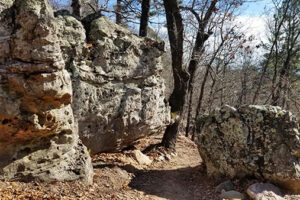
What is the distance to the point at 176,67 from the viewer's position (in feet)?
26.6

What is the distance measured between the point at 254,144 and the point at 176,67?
3.67 metres

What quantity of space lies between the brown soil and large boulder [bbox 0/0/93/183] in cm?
36

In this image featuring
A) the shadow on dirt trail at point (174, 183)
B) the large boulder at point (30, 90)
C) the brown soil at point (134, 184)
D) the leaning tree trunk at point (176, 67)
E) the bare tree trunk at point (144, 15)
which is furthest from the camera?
the bare tree trunk at point (144, 15)

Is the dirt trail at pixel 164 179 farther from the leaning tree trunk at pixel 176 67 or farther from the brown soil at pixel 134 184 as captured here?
the leaning tree trunk at pixel 176 67

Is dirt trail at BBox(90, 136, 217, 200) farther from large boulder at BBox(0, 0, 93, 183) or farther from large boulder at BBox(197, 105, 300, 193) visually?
large boulder at BBox(0, 0, 93, 183)

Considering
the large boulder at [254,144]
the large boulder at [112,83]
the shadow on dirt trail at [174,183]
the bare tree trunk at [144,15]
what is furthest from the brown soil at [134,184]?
the bare tree trunk at [144,15]

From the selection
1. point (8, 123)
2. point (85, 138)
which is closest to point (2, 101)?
point (8, 123)

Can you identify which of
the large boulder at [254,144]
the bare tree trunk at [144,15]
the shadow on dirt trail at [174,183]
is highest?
the bare tree trunk at [144,15]

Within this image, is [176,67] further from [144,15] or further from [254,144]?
[254,144]

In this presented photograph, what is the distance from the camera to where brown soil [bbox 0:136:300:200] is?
153 inches

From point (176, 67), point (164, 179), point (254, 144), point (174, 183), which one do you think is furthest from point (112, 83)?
point (254, 144)

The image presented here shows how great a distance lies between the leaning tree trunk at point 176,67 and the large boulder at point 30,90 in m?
4.61

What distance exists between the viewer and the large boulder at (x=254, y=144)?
17.4ft

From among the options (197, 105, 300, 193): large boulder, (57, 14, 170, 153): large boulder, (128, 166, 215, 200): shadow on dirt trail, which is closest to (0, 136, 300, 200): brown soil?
(128, 166, 215, 200): shadow on dirt trail
